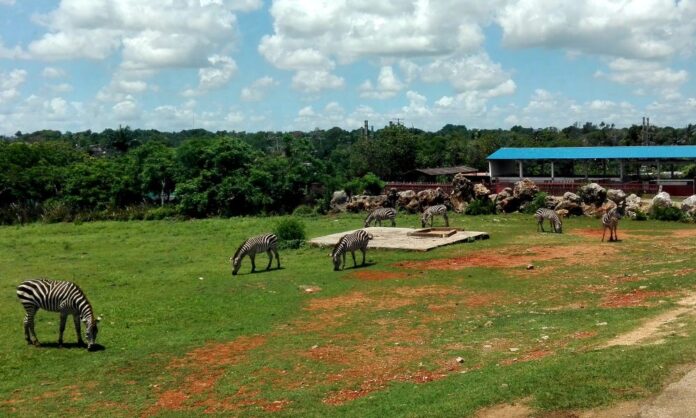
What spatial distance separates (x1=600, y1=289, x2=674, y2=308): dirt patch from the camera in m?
16.9

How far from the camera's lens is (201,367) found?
45.5ft

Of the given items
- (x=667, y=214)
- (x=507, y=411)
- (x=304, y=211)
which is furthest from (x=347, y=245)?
(x=304, y=211)

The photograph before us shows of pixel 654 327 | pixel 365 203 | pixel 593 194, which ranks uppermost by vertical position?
pixel 593 194

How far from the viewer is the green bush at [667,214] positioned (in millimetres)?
36375

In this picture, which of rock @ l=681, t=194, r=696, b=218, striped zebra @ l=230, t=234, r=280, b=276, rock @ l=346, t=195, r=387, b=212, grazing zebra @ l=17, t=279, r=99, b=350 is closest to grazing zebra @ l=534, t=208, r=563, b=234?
rock @ l=681, t=194, r=696, b=218

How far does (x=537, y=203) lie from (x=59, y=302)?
31.3 metres

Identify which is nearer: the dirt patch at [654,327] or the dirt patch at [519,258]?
the dirt patch at [654,327]

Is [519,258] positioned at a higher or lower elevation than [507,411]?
higher

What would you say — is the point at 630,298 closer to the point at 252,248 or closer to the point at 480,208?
the point at 252,248

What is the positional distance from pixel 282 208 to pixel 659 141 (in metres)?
63.6

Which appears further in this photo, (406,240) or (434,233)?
(434,233)

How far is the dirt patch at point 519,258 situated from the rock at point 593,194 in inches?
488

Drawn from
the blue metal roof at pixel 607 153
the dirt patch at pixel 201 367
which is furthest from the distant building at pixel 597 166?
the dirt patch at pixel 201 367

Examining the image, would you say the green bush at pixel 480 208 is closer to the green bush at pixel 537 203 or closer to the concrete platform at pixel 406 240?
the green bush at pixel 537 203
